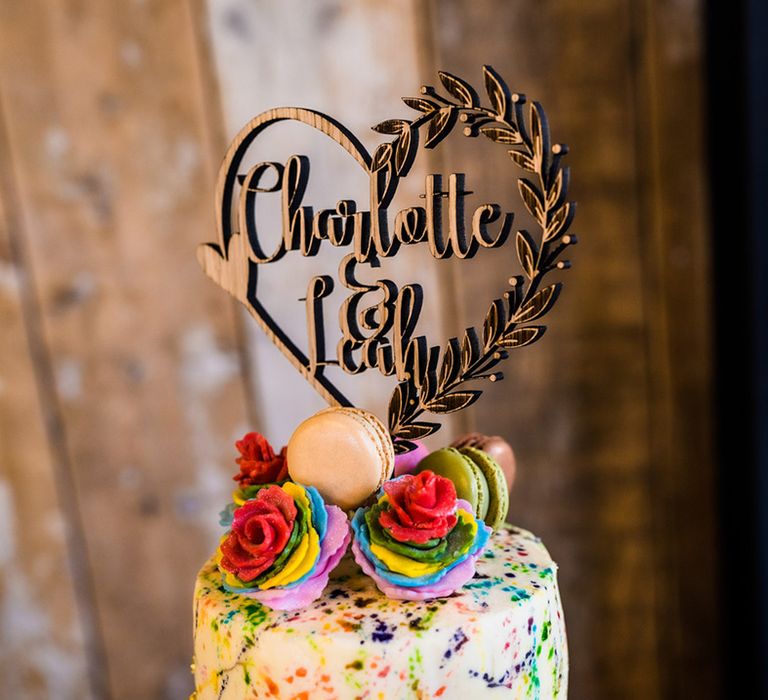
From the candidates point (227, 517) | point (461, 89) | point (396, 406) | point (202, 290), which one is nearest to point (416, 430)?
point (396, 406)

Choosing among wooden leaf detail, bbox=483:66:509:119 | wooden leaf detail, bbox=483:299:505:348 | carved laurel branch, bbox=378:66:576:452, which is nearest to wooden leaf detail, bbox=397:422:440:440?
carved laurel branch, bbox=378:66:576:452

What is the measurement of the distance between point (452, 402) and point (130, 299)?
816mm

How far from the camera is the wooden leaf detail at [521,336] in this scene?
2.38 feet

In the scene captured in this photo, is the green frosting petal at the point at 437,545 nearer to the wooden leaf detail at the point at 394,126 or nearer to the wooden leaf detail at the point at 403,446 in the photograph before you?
the wooden leaf detail at the point at 403,446

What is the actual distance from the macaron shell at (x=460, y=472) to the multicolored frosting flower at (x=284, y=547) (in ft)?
0.40

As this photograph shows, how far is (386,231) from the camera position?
78cm

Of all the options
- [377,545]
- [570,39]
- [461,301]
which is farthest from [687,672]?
[570,39]

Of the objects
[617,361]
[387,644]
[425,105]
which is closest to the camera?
[387,644]

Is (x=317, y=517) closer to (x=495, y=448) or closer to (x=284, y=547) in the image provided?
(x=284, y=547)

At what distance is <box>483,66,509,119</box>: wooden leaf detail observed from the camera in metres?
0.70

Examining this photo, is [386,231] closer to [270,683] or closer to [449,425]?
[270,683]

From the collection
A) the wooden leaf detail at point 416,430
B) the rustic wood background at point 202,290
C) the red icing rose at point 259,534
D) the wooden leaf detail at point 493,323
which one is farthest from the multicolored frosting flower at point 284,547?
the rustic wood background at point 202,290

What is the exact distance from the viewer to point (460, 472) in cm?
77

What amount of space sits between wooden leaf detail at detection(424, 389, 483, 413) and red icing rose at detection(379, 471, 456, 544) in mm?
91
